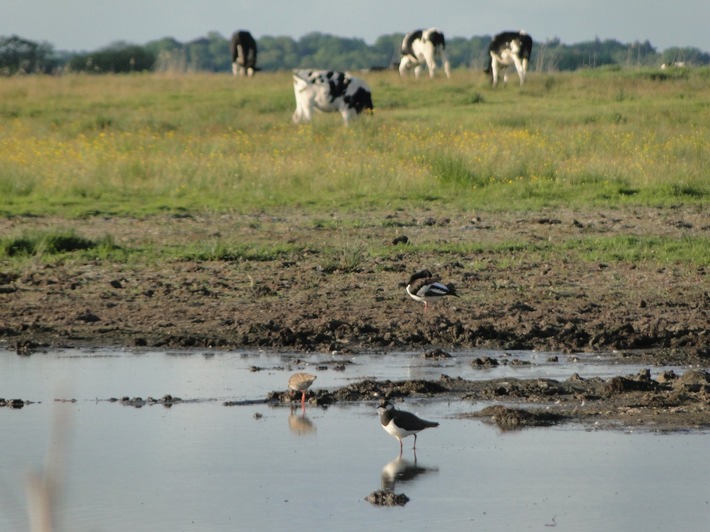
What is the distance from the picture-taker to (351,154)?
22.3 m

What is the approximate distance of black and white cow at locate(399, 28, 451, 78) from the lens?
43281 millimetres

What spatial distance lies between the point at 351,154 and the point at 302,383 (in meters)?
14.5

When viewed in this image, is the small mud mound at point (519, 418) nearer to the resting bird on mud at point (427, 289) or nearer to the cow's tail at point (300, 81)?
the resting bird on mud at point (427, 289)

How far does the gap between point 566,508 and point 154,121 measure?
946 inches

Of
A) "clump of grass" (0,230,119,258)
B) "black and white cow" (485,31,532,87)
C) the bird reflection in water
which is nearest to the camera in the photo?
the bird reflection in water

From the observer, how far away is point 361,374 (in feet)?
30.0

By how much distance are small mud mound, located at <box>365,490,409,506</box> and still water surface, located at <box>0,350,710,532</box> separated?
0.04m

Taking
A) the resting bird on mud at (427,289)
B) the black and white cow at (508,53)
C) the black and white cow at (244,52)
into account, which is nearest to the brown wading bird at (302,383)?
the resting bird on mud at (427,289)

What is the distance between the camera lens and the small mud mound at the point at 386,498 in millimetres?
5934

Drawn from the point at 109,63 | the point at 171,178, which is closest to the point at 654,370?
the point at 171,178

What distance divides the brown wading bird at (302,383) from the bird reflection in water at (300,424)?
0.16 meters

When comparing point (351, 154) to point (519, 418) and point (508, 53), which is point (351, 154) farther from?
point (508, 53)

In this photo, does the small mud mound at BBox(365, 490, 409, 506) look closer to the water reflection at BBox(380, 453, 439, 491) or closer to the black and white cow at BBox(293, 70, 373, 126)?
the water reflection at BBox(380, 453, 439, 491)

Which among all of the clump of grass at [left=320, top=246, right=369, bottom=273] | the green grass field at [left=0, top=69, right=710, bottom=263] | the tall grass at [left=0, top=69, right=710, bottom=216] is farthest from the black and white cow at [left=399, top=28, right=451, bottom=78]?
the clump of grass at [left=320, top=246, right=369, bottom=273]
